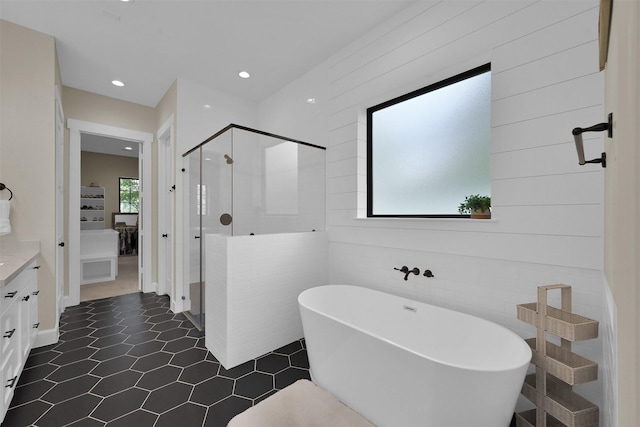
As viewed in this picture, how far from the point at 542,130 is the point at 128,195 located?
9149 mm

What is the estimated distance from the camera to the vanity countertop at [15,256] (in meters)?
1.69

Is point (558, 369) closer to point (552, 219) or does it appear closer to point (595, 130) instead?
point (552, 219)

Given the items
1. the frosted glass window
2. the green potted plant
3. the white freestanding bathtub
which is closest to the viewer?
the white freestanding bathtub

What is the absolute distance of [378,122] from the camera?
8.89 feet

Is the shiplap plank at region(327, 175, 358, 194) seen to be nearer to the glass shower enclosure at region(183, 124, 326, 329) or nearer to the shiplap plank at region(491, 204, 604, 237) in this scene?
the glass shower enclosure at region(183, 124, 326, 329)

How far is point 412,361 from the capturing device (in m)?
1.33

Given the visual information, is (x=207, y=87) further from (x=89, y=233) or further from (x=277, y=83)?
(x=89, y=233)

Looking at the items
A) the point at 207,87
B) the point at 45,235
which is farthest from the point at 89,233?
the point at 207,87

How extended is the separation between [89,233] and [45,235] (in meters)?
2.86

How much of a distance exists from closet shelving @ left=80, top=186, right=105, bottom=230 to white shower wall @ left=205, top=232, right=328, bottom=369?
20.3ft

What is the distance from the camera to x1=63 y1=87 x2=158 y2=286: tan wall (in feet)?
12.1

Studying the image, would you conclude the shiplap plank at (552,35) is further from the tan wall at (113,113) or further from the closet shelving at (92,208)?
the closet shelving at (92,208)

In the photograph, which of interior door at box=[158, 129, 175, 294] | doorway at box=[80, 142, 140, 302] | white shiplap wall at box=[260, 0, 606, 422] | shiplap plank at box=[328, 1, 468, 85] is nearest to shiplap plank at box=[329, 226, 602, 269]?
white shiplap wall at box=[260, 0, 606, 422]

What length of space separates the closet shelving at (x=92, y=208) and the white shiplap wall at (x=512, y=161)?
7375 millimetres
